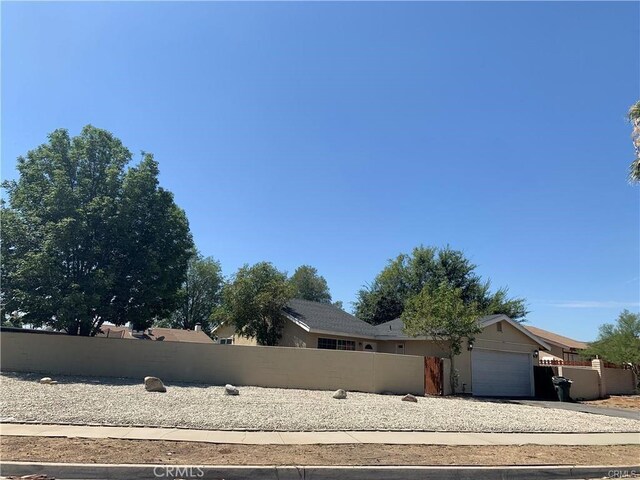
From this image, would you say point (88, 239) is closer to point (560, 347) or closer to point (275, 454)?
point (275, 454)

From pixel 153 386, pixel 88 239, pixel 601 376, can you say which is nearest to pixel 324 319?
pixel 88 239

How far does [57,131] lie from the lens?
23.1m

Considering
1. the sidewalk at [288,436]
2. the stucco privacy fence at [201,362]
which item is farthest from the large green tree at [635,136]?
the stucco privacy fence at [201,362]

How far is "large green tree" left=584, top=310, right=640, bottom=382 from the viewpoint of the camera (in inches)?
1133

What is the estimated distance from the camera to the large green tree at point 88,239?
2052 cm

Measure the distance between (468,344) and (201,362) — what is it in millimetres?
12690

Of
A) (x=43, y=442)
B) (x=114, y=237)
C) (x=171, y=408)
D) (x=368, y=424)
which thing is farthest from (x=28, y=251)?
(x=368, y=424)

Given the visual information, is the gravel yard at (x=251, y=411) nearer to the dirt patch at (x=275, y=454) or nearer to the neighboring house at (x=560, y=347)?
the dirt patch at (x=275, y=454)

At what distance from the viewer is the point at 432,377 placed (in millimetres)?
22375

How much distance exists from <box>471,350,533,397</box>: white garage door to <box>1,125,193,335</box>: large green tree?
15.4 metres

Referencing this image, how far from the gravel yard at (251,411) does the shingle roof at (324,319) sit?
28.3 ft

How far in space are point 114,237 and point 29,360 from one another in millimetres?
5734

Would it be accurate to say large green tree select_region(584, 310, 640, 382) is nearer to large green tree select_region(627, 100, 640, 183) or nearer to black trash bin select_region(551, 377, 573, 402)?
black trash bin select_region(551, 377, 573, 402)

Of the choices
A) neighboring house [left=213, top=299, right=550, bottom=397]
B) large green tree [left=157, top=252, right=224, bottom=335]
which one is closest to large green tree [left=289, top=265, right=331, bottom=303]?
large green tree [left=157, top=252, right=224, bottom=335]
